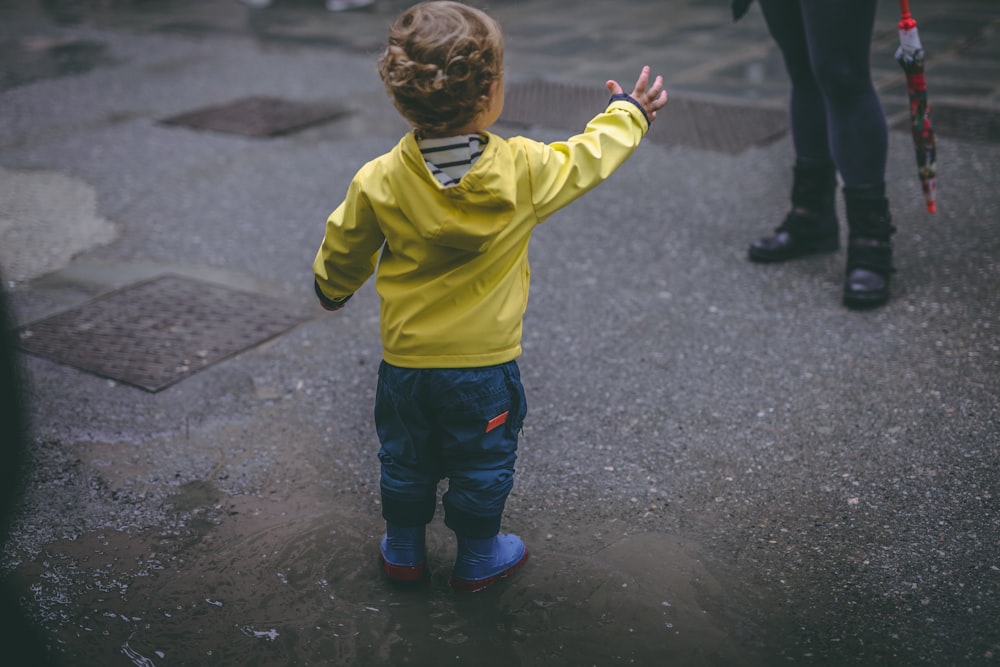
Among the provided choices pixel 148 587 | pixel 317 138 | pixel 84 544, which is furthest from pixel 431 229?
pixel 317 138

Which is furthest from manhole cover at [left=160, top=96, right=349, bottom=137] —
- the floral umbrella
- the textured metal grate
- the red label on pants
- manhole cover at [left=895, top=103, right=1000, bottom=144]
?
the red label on pants

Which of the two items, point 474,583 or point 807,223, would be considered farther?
point 807,223

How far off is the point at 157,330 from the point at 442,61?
202cm

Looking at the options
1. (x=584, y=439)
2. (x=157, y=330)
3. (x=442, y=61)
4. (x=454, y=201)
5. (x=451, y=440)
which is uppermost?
(x=442, y=61)

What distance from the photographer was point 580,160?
1.97 meters

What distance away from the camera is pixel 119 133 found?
5.79m

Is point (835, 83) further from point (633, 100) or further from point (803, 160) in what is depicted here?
point (633, 100)

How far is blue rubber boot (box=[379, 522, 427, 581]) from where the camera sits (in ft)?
7.13

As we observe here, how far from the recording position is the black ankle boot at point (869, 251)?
3.36 m

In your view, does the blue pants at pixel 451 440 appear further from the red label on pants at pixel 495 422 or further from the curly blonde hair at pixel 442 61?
the curly blonde hair at pixel 442 61

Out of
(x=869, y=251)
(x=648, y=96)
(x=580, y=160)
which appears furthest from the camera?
(x=869, y=251)

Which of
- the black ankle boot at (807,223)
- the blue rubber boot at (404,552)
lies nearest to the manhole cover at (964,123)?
the black ankle boot at (807,223)

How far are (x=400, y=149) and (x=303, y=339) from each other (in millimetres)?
1574

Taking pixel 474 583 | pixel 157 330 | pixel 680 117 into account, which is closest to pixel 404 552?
pixel 474 583
